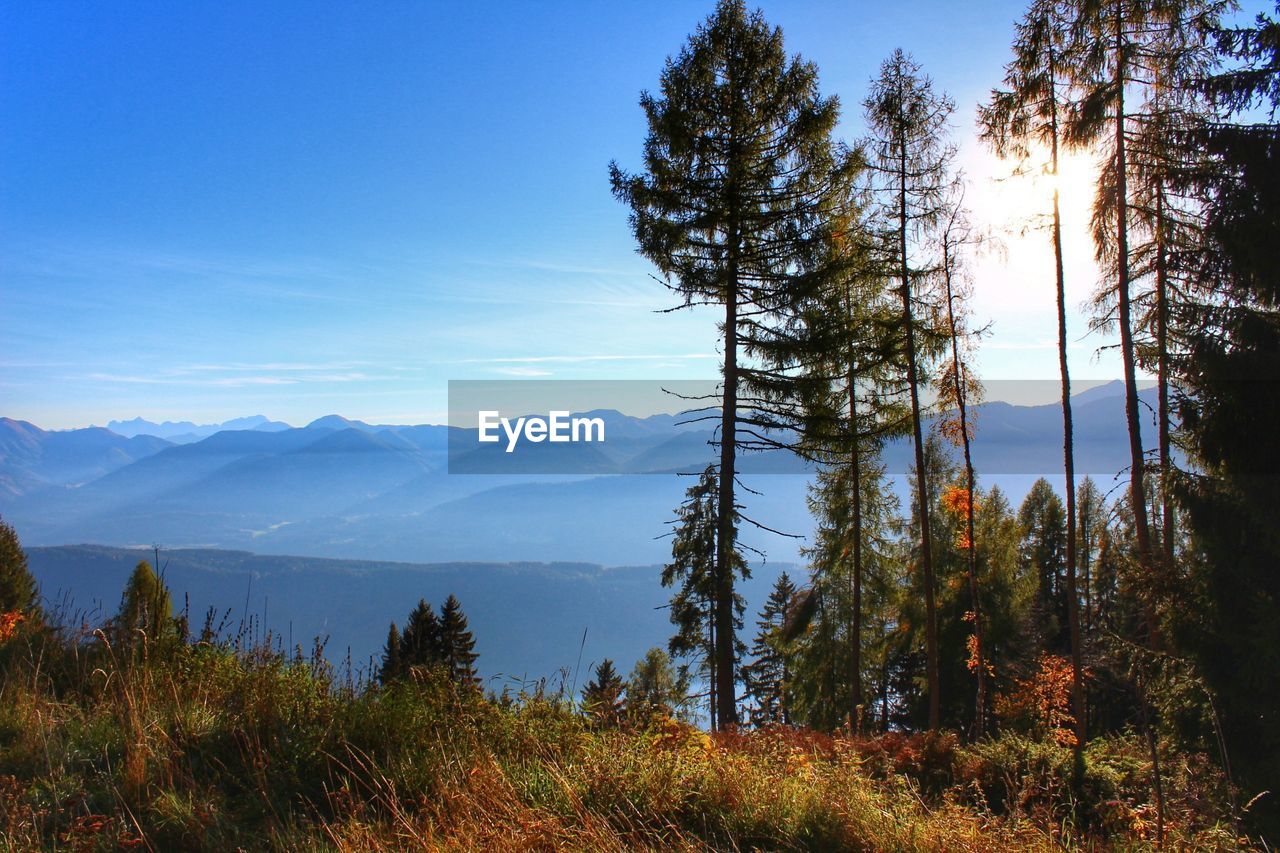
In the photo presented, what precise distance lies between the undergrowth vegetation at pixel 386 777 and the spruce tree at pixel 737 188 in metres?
7.64

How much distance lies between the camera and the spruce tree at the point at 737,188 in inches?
440

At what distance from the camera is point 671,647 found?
1361 cm

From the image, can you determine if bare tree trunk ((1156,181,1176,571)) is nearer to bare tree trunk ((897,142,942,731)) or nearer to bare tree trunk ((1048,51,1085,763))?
bare tree trunk ((1048,51,1085,763))

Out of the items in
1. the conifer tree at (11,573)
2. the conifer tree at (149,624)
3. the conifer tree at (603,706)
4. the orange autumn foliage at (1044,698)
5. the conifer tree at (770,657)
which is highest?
the conifer tree at (149,624)

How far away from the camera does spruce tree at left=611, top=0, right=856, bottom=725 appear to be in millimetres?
11180

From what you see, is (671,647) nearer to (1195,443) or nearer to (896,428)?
(896,428)

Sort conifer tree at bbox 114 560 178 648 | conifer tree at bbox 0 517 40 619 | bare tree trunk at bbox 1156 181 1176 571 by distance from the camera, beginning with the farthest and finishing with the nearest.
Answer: conifer tree at bbox 0 517 40 619 → bare tree trunk at bbox 1156 181 1176 571 → conifer tree at bbox 114 560 178 648

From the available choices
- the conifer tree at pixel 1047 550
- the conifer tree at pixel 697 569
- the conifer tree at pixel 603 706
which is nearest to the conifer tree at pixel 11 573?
the conifer tree at pixel 697 569

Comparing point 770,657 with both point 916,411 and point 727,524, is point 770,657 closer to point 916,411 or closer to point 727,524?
point 916,411

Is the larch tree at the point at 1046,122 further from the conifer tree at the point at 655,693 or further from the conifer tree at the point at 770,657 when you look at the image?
the conifer tree at the point at 770,657

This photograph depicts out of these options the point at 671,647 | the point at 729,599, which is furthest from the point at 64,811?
the point at 671,647

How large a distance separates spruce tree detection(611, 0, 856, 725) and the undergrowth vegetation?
Answer: 7640mm

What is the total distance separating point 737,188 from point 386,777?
10.1 m

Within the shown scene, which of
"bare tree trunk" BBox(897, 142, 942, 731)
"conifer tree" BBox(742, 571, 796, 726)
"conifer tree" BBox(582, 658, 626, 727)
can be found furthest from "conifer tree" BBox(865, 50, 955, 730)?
"conifer tree" BBox(742, 571, 796, 726)
